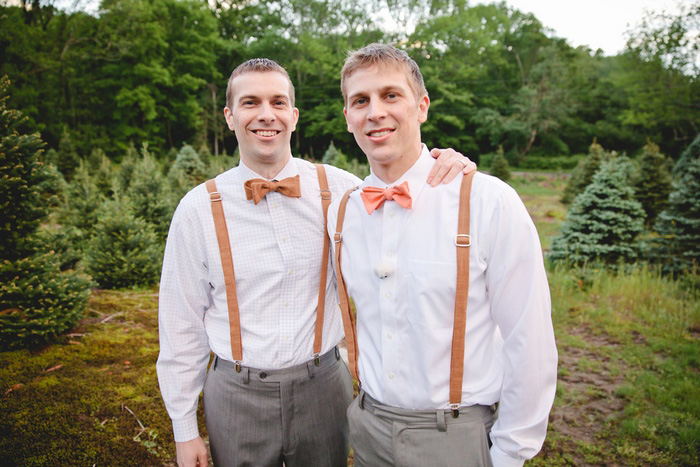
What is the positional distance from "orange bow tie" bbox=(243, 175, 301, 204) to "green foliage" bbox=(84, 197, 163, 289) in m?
5.32

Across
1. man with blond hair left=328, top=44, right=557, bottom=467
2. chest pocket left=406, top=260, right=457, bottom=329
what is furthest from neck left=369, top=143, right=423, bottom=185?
chest pocket left=406, top=260, right=457, bottom=329

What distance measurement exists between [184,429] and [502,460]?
1.59 metres

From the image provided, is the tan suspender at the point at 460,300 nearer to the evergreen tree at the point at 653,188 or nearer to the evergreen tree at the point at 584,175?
the evergreen tree at the point at 653,188

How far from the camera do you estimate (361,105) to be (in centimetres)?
204

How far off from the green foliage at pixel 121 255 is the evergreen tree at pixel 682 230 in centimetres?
933

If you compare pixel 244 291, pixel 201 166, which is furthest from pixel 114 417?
pixel 201 166

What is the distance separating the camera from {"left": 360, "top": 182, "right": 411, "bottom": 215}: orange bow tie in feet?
6.18

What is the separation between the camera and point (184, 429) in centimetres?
235

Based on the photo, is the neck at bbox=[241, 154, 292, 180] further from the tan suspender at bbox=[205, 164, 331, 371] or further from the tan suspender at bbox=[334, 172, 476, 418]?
the tan suspender at bbox=[334, 172, 476, 418]

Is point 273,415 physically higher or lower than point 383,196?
lower

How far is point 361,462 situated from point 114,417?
225cm

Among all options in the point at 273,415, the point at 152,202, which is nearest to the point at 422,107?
the point at 273,415

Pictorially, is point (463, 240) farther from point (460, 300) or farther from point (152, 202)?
point (152, 202)

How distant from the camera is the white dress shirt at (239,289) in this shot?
2316 mm
